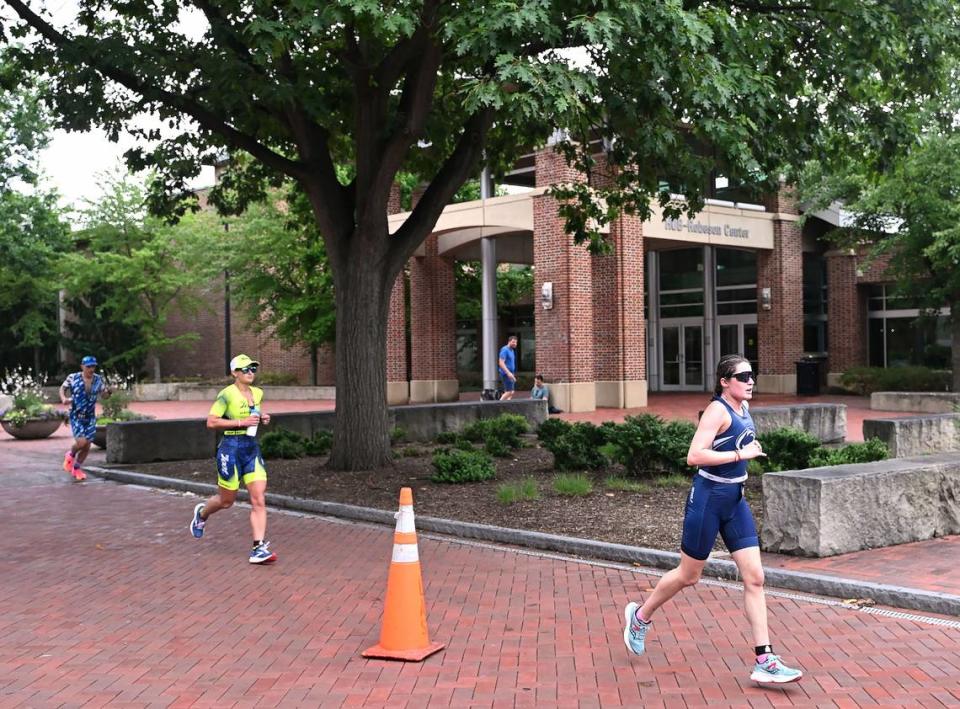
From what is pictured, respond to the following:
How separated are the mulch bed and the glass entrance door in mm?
19849

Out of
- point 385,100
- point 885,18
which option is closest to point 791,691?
point 885,18

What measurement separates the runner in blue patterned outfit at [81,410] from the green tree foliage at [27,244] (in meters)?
13.5

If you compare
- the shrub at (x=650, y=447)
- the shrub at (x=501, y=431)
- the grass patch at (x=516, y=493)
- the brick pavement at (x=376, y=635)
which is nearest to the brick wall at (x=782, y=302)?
the shrub at (x=501, y=431)

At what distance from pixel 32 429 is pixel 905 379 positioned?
2334cm

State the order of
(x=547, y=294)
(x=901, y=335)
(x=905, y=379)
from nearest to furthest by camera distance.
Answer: (x=547, y=294) → (x=905, y=379) → (x=901, y=335)

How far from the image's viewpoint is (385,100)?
43.6 feet

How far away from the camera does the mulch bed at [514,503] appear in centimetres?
920

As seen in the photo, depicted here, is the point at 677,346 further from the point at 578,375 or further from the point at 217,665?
the point at 217,665

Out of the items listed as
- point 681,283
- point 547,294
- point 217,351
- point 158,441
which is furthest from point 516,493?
point 217,351

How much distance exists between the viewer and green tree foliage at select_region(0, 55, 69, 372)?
3117 centimetres

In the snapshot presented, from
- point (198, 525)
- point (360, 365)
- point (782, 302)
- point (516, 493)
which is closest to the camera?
point (198, 525)

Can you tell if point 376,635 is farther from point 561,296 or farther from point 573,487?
point 561,296

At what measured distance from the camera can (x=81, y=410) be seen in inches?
557

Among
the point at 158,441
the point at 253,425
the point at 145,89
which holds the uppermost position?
the point at 145,89
